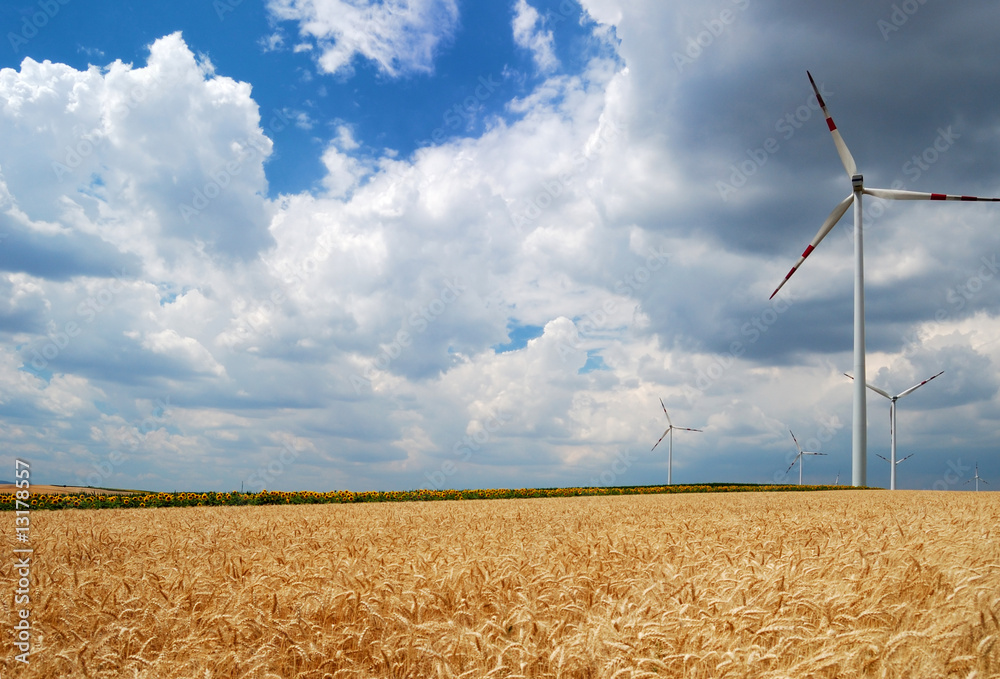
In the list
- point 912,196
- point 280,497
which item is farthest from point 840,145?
point 280,497

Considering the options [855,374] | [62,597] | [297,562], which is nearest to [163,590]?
[62,597]

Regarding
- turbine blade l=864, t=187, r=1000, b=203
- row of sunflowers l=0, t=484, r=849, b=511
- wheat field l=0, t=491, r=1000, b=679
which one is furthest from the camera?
turbine blade l=864, t=187, r=1000, b=203

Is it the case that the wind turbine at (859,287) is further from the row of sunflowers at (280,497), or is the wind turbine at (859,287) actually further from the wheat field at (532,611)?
the wheat field at (532,611)

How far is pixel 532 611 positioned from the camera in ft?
18.0

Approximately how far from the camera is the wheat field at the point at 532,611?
14.6 ft

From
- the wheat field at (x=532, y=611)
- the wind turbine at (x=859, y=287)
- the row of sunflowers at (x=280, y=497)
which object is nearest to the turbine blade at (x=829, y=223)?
the wind turbine at (x=859, y=287)

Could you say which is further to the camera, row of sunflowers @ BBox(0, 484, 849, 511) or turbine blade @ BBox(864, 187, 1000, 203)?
turbine blade @ BBox(864, 187, 1000, 203)

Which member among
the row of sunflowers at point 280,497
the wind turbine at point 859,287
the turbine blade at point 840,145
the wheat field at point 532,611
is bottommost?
the row of sunflowers at point 280,497

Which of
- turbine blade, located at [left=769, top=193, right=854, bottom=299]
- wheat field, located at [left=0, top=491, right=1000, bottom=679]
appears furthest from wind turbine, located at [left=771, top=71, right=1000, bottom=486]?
wheat field, located at [left=0, top=491, right=1000, bottom=679]

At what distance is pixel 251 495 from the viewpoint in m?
37.8

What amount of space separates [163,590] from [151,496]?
108ft

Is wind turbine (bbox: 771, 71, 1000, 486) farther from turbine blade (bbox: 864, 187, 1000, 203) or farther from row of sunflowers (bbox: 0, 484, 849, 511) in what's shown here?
row of sunflowers (bbox: 0, 484, 849, 511)

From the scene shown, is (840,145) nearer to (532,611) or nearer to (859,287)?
(859,287)

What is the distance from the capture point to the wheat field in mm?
4461
